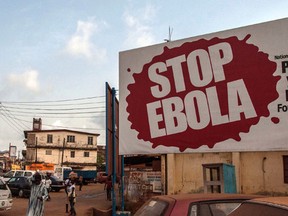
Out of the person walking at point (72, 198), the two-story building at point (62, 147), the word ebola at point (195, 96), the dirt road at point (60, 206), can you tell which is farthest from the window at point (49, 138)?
the word ebola at point (195, 96)

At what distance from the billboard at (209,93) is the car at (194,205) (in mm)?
4918

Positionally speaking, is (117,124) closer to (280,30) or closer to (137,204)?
(137,204)

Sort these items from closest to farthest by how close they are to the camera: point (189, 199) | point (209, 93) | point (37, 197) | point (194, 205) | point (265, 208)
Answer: point (265, 208), point (194, 205), point (189, 199), point (37, 197), point (209, 93)

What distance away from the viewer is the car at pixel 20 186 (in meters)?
27.8

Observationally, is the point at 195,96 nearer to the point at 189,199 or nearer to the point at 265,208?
the point at 189,199

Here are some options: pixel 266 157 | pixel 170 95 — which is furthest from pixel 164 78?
pixel 266 157

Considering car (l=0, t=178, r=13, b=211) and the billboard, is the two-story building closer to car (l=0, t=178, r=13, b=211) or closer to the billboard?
car (l=0, t=178, r=13, b=211)

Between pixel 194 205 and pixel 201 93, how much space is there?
19.5 feet

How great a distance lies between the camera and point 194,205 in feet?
15.4

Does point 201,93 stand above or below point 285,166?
above

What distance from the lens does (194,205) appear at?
15.4 ft

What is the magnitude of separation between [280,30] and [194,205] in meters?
6.45

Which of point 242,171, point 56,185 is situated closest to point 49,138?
point 56,185

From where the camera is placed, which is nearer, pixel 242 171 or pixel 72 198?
pixel 242 171
